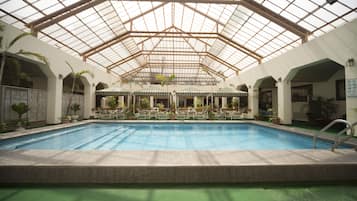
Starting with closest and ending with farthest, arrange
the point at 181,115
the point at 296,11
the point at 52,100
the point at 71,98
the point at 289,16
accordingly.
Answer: the point at 296,11 < the point at 289,16 < the point at 52,100 < the point at 71,98 < the point at 181,115

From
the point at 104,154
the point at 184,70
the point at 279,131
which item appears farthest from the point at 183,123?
the point at 184,70

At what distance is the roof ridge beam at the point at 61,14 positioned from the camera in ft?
32.2

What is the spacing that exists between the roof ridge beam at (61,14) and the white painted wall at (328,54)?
39.3ft

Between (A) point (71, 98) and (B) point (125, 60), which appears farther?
(B) point (125, 60)

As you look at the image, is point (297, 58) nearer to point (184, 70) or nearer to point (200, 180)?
point (200, 180)

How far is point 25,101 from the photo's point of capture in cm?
1036

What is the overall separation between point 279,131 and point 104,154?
9788 mm

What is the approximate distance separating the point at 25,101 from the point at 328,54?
1627 cm

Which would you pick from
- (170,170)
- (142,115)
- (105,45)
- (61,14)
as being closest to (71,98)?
(105,45)

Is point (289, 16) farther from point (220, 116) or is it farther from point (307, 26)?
point (220, 116)

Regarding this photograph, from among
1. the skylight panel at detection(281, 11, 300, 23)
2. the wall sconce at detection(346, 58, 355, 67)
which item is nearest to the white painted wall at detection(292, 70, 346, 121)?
the skylight panel at detection(281, 11, 300, 23)

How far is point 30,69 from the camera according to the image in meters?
12.2

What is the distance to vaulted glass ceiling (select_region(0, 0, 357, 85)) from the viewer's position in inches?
360

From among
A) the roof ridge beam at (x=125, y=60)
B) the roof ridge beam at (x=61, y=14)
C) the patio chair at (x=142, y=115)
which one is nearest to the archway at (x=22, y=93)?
the roof ridge beam at (x=61, y=14)
